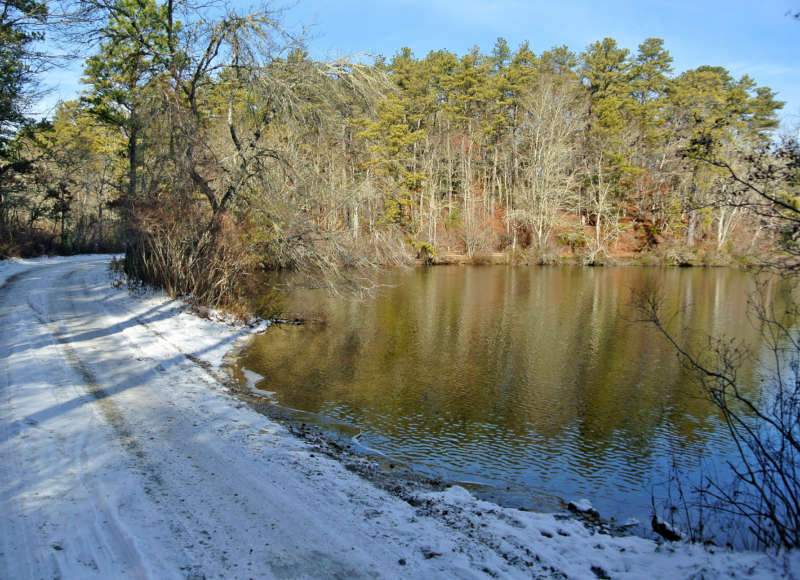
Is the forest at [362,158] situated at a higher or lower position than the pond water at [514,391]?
higher

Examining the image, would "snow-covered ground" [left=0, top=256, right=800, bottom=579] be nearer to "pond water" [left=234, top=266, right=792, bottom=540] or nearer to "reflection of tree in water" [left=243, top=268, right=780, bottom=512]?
"pond water" [left=234, top=266, right=792, bottom=540]

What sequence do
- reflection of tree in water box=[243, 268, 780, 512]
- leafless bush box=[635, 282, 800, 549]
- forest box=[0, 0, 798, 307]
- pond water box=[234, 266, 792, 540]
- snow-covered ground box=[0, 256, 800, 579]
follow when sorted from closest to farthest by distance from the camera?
snow-covered ground box=[0, 256, 800, 579], leafless bush box=[635, 282, 800, 549], pond water box=[234, 266, 792, 540], reflection of tree in water box=[243, 268, 780, 512], forest box=[0, 0, 798, 307]

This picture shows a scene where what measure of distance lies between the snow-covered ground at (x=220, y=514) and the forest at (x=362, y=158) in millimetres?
3312

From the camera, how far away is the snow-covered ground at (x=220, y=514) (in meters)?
3.86

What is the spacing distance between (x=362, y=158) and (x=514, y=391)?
24.5 m

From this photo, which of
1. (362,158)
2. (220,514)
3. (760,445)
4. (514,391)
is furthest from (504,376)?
(362,158)

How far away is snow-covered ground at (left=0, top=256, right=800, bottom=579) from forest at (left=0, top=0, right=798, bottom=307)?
3.31 meters

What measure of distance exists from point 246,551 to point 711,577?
11.3 ft

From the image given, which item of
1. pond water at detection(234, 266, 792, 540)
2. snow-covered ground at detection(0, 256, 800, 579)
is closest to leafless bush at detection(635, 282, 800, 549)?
pond water at detection(234, 266, 792, 540)

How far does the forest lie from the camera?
13.0 m

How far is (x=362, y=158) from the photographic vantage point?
32219 mm

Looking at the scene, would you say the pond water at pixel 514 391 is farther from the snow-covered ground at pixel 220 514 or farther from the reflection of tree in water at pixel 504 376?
the snow-covered ground at pixel 220 514

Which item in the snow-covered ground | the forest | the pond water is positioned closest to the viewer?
the snow-covered ground

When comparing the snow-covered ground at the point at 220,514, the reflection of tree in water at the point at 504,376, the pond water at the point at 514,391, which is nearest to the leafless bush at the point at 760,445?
the pond water at the point at 514,391
